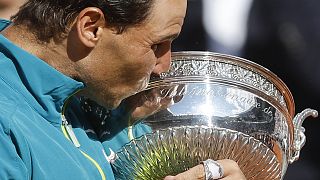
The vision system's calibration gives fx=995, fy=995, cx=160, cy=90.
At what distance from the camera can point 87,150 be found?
5.29 ft

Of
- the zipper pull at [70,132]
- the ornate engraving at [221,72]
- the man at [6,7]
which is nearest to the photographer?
the zipper pull at [70,132]

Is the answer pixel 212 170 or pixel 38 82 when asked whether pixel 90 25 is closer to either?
pixel 38 82

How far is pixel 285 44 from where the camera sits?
3494mm

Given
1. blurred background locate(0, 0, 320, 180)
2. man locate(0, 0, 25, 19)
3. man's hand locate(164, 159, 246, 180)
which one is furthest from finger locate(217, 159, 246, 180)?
blurred background locate(0, 0, 320, 180)

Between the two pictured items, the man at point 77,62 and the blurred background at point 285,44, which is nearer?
the man at point 77,62

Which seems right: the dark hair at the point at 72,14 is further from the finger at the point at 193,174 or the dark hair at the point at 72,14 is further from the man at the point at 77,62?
the finger at the point at 193,174

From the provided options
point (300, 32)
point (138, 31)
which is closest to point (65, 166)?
point (138, 31)

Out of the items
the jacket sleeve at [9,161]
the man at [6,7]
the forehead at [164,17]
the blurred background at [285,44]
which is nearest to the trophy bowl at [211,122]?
the forehead at [164,17]

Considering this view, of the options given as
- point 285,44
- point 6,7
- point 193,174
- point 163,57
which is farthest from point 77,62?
point 285,44

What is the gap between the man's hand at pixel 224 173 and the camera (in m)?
1.59

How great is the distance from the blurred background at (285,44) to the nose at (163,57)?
5.81 feet

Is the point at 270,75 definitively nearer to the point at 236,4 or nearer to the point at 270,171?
the point at 270,171

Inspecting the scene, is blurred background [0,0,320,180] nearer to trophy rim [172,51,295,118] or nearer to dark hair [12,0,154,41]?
trophy rim [172,51,295,118]

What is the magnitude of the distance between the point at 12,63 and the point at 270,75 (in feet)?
1.66
